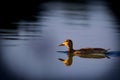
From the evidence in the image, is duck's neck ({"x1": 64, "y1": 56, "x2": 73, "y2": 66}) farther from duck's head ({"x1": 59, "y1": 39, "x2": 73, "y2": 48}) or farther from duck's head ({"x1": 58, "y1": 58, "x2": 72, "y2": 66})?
duck's head ({"x1": 59, "y1": 39, "x2": 73, "y2": 48})

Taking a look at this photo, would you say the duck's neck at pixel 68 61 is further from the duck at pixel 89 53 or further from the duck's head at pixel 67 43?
the duck's head at pixel 67 43

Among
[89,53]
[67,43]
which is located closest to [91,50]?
[89,53]

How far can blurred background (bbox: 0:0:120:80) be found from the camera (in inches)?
121


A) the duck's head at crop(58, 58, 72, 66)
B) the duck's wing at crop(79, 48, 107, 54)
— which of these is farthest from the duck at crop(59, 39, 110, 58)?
the duck's head at crop(58, 58, 72, 66)

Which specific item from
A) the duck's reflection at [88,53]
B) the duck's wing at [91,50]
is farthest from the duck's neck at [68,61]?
the duck's wing at [91,50]

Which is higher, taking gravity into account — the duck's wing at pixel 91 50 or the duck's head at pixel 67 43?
the duck's head at pixel 67 43

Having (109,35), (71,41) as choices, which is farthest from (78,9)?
(71,41)

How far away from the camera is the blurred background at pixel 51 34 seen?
10.1 feet

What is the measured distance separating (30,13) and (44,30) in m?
0.96

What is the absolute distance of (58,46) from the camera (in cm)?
368

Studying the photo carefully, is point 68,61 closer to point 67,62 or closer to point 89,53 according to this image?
point 67,62

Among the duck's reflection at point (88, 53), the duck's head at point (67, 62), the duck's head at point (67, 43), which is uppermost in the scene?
the duck's head at point (67, 43)

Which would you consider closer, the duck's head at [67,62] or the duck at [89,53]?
the duck's head at [67,62]

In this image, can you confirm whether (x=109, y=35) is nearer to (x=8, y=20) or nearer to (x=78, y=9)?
(x=8, y=20)
